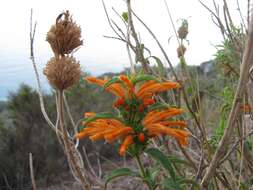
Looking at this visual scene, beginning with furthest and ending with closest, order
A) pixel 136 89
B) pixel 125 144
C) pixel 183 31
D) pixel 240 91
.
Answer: pixel 183 31, pixel 136 89, pixel 125 144, pixel 240 91

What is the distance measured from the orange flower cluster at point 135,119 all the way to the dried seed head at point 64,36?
106mm

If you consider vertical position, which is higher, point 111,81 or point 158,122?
point 111,81

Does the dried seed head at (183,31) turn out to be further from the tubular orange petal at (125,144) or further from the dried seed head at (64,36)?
the tubular orange petal at (125,144)

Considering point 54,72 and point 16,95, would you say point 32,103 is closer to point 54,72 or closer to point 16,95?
point 16,95

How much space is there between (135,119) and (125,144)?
9 centimetres

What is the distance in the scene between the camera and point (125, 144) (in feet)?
2.72

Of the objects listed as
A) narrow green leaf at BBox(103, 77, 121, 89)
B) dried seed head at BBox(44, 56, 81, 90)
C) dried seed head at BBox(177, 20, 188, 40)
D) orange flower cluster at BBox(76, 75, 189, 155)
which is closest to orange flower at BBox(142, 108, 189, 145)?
orange flower cluster at BBox(76, 75, 189, 155)

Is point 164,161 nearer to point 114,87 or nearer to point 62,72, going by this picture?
point 114,87

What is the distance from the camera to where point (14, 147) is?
546cm

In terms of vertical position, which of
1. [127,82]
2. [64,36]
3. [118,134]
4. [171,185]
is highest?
[64,36]

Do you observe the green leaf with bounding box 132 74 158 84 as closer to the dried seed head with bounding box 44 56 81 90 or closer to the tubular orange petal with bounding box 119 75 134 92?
the tubular orange petal with bounding box 119 75 134 92

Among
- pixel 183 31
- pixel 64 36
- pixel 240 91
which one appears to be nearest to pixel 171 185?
pixel 240 91

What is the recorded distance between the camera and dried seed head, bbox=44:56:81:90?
3.12 ft

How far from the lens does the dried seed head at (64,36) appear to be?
957 mm
